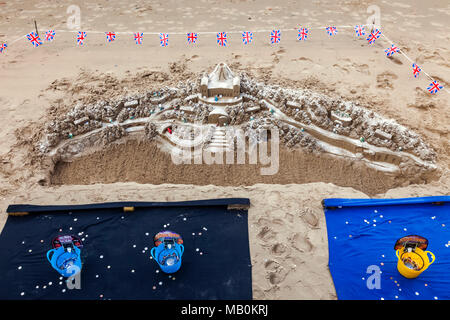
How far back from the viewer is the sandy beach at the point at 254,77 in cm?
639

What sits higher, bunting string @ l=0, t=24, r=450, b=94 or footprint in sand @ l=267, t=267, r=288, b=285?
bunting string @ l=0, t=24, r=450, b=94

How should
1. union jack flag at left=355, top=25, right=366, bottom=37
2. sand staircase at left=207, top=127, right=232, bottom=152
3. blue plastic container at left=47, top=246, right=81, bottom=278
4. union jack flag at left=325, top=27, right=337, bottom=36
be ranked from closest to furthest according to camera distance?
blue plastic container at left=47, top=246, right=81, bottom=278 < sand staircase at left=207, top=127, right=232, bottom=152 < union jack flag at left=325, top=27, right=337, bottom=36 < union jack flag at left=355, top=25, right=366, bottom=37

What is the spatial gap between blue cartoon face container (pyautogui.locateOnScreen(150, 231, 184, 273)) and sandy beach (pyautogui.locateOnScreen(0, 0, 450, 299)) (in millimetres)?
1355

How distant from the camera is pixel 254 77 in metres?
10.0

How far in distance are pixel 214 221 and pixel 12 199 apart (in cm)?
436

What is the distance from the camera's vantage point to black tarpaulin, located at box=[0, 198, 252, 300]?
5.30 meters

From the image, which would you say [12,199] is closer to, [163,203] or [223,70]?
[163,203]

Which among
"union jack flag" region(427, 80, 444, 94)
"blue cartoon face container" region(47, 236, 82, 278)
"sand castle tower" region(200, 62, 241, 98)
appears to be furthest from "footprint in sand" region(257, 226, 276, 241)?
"union jack flag" region(427, 80, 444, 94)

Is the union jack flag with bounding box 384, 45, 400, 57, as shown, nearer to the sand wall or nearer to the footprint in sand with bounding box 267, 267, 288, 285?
the sand wall

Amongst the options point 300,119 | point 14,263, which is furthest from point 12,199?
point 300,119

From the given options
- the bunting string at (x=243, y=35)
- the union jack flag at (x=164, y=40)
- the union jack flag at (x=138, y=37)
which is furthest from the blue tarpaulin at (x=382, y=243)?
the union jack flag at (x=138, y=37)

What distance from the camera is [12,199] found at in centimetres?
679

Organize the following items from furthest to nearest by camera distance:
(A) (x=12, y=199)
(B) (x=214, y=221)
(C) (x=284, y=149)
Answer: (C) (x=284, y=149) → (A) (x=12, y=199) → (B) (x=214, y=221)

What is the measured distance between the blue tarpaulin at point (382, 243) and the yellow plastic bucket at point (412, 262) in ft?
0.54
